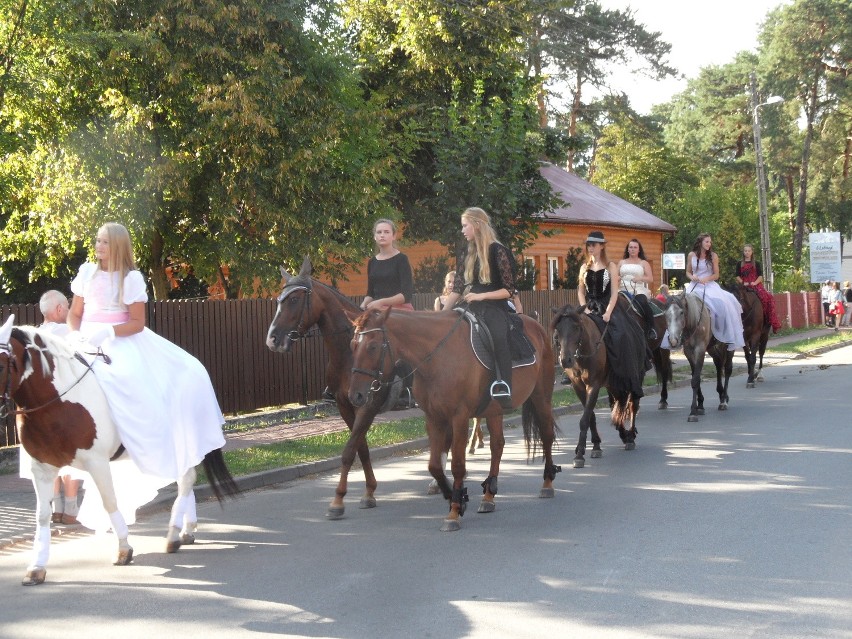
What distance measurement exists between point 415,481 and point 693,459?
3174mm

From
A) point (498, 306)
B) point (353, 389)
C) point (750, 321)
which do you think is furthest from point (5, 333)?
point (750, 321)

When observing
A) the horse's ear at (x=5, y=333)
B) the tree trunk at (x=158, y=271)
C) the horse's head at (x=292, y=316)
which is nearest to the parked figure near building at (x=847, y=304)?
the tree trunk at (x=158, y=271)

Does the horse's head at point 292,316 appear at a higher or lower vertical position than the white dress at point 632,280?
lower

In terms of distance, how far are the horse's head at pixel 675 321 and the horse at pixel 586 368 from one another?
11.5 ft

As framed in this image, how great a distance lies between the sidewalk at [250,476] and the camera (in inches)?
351

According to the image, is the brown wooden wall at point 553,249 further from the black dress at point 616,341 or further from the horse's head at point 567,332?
the horse's head at point 567,332

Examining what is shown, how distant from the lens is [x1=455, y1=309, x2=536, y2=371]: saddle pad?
8672 millimetres

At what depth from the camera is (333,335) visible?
925cm

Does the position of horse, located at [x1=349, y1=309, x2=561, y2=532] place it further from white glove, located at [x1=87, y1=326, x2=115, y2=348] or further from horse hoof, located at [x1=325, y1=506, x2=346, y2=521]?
white glove, located at [x1=87, y1=326, x2=115, y2=348]

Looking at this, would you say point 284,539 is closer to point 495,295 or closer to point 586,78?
point 495,295

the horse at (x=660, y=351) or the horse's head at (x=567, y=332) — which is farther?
the horse at (x=660, y=351)

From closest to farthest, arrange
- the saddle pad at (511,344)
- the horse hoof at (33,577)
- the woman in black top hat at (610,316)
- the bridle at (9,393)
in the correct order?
the bridle at (9,393) → the horse hoof at (33,577) → the saddle pad at (511,344) → the woman in black top hat at (610,316)

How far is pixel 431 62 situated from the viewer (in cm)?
2895

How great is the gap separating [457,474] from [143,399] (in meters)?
2.50
